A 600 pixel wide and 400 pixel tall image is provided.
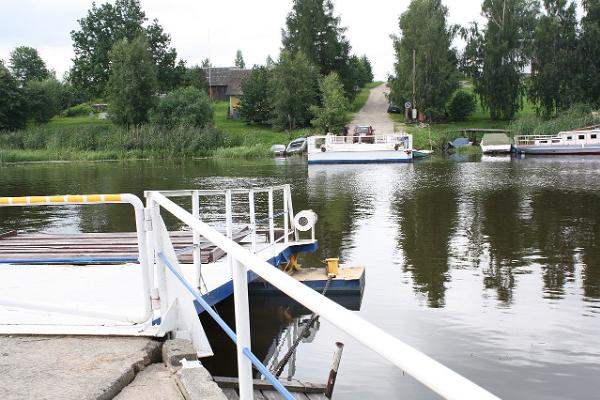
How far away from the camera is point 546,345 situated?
25.0 feet

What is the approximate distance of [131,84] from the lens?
63344 mm

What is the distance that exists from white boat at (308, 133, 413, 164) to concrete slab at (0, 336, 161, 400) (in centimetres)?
4136

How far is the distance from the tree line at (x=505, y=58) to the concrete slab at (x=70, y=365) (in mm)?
58459

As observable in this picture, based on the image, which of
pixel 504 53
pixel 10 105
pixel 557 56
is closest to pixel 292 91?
pixel 504 53

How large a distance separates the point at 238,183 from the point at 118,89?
38584 mm

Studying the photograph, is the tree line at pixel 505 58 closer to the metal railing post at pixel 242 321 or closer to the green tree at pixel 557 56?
the green tree at pixel 557 56

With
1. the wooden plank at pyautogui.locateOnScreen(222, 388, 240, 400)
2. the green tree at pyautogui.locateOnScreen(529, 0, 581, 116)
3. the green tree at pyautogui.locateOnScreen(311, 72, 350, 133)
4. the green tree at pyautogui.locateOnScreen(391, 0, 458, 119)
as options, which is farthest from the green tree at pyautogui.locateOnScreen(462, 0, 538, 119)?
the wooden plank at pyautogui.locateOnScreen(222, 388, 240, 400)

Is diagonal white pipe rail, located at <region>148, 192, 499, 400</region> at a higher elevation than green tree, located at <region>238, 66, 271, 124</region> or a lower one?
lower

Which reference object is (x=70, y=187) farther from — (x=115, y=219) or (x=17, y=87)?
(x=17, y=87)

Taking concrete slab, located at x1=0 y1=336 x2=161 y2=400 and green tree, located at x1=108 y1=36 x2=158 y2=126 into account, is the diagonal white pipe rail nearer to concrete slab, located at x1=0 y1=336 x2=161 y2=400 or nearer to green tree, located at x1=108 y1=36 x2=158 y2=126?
concrete slab, located at x1=0 y1=336 x2=161 y2=400

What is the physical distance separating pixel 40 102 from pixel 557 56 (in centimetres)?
5533

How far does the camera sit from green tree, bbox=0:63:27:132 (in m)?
66.3

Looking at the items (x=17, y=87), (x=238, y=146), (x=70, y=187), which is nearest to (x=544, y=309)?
(x=70, y=187)

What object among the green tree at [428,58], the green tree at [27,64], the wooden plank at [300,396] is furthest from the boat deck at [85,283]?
the green tree at [27,64]
